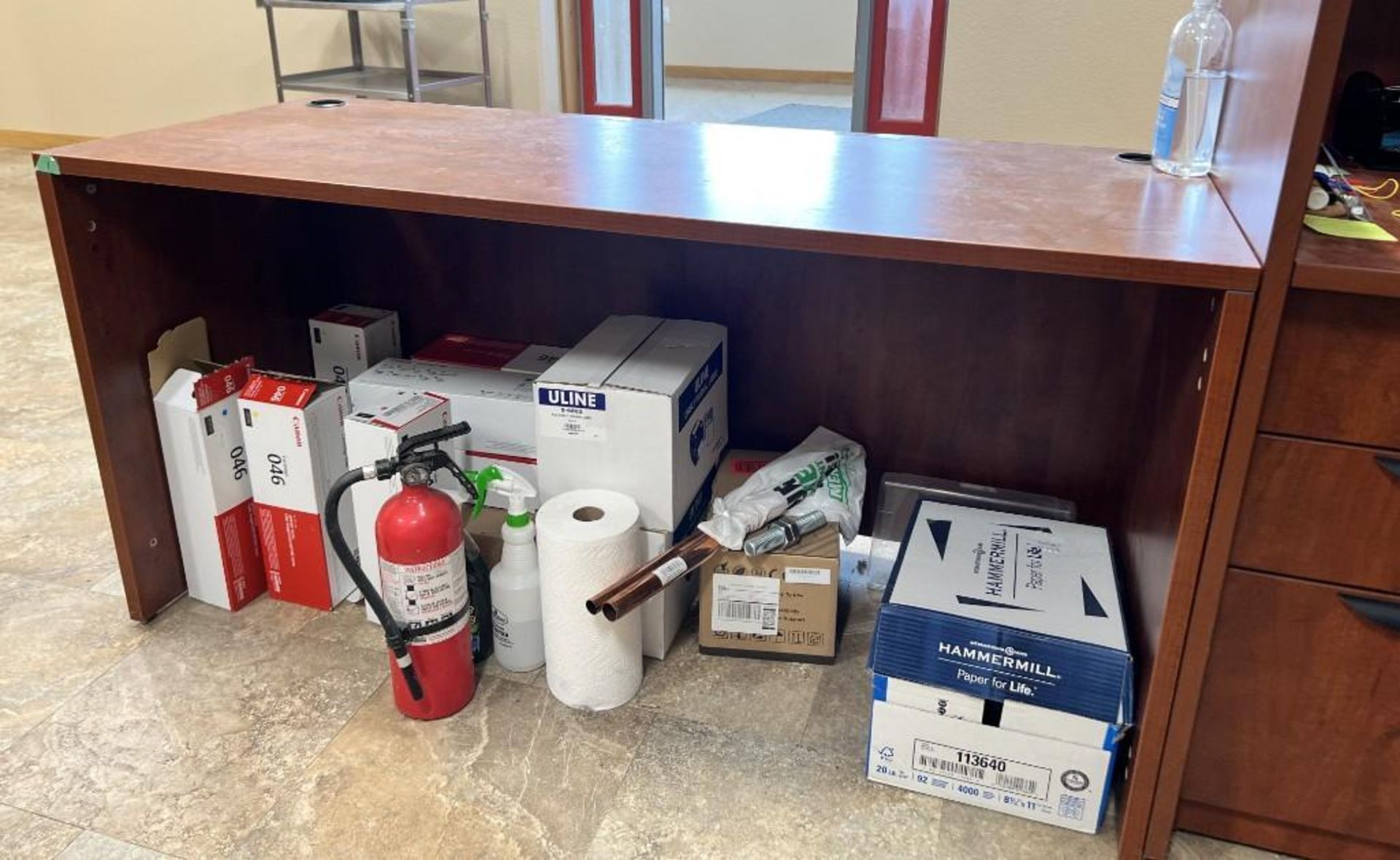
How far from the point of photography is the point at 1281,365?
107cm

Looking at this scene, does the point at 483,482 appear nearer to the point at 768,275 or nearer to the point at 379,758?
the point at 379,758

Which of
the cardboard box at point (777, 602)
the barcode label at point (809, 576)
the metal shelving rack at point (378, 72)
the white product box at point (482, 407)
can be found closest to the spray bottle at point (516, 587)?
the white product box at point (482, 407)

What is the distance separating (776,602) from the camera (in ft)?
5.29

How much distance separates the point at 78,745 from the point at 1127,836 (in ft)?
4.56

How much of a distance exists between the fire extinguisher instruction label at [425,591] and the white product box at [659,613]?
0.27 metres

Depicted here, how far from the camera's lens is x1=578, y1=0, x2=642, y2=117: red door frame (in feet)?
14.2

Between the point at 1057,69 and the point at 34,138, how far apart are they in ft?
16.9

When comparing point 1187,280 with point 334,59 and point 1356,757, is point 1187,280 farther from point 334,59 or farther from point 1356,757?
point 334,59

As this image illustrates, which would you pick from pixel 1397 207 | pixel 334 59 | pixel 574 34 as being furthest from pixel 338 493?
pixel 334 59

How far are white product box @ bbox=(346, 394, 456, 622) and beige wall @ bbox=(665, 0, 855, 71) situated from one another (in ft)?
22.5

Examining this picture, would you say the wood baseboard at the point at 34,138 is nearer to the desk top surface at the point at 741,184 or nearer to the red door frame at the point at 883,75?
the red door frame at the point at 883,75

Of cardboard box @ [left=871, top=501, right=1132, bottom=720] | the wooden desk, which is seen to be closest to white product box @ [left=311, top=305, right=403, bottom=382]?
the wooden desk

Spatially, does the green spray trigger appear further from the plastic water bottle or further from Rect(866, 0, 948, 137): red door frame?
Rect(866, 0, 948, 137): red door frame

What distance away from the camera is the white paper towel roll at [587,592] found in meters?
1.46
